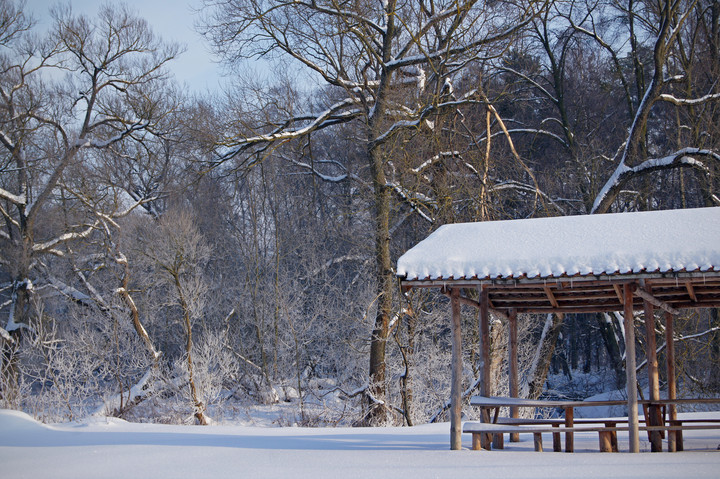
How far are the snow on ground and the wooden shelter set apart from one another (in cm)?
83

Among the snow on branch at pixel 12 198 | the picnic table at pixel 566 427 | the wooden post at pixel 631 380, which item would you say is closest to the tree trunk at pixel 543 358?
the picnic table at pixel 566 427

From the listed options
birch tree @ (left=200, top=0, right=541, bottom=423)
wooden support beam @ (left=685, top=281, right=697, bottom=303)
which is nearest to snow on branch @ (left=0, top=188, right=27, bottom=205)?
birch tree @ (left=200, top=0, right=541, bottom=423)

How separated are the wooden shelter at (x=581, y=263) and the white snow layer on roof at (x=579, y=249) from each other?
1 centimetres

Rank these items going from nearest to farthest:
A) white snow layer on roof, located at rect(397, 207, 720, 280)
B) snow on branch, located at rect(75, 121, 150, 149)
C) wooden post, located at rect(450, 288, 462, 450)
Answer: white snow layer on roof, located at rect(397, 207, 720, 280), wooden post, located at rect(450, 288, 462, 450), snow on branch, located at rect(75, 121, 150, 149)

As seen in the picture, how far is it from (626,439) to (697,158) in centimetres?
864

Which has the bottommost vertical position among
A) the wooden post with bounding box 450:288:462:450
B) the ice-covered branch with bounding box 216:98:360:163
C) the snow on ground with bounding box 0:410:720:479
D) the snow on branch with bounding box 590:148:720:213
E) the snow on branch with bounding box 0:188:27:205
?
the snow on ground with bounding box 0:410:720:479

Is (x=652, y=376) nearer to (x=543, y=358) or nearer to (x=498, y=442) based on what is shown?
(x=498, y=442)

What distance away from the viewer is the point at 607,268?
6789mm

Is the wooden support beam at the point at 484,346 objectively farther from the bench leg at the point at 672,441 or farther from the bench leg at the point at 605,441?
the bench leg at the point at 672,441

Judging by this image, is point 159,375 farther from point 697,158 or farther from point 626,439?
point 697,158

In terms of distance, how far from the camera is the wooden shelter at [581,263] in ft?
22.2

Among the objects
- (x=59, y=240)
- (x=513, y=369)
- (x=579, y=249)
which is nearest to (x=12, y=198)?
(x=59, y=240)

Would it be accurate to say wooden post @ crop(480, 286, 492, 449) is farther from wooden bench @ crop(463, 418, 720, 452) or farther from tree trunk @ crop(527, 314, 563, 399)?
tree trunk @ crop(527, 314, 563, 399)

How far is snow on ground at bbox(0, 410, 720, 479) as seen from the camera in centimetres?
633
